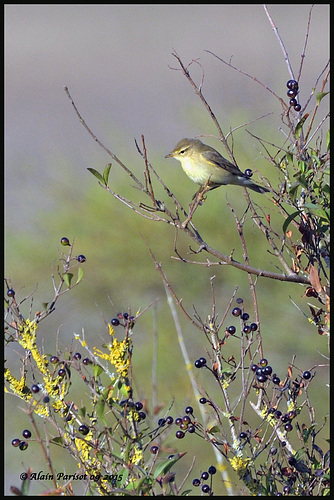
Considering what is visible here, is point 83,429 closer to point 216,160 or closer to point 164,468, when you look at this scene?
point 164,468

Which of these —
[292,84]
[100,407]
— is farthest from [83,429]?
[292,84]

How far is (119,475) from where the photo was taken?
62.8 inches

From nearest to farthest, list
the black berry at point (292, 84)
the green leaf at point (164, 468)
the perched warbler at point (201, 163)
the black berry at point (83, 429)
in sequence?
the green leaf at point (164, 468) → the black berry at point (83, 429) → the black berry at point (292, 84) → the perched warbler at point (201, 163)

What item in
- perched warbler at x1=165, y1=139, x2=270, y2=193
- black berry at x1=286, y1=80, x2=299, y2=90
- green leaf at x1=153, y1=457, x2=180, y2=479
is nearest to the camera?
green leaf at x1=153, y1=457, x2=180, y2=479

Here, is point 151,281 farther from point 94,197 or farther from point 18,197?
A: point 18,197

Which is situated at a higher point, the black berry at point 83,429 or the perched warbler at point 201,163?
the perched warbler at point 201,163

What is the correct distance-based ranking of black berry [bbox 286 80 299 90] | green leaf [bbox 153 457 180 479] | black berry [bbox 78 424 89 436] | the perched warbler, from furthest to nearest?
the perched warbler < black berry [bbox 286 80 299 90] < black berry [bbox 78 424 89 436] < green leaf [bbox 153 457 180 479]

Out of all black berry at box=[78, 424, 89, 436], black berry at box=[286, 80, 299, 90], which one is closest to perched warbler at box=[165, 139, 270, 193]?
black berry at box=[286, 80, 299, 90]

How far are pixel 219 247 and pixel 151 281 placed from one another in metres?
0.72

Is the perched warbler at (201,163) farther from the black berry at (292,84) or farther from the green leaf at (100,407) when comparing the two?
the green leaf at (100,407)

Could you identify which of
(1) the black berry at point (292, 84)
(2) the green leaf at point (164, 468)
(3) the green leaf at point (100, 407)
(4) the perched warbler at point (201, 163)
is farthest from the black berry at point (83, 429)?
(4) the perched warbler at point (201, 163)

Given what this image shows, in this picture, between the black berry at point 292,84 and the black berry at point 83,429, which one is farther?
the black berry at point 292,84

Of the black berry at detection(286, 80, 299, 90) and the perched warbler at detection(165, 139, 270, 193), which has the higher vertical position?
the perched warbler at detection(165, 139, 270, 193)

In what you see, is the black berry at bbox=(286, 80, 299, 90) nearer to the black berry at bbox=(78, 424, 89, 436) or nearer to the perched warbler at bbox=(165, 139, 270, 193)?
the black berry at bbox=(78, 424, 89, 436)
